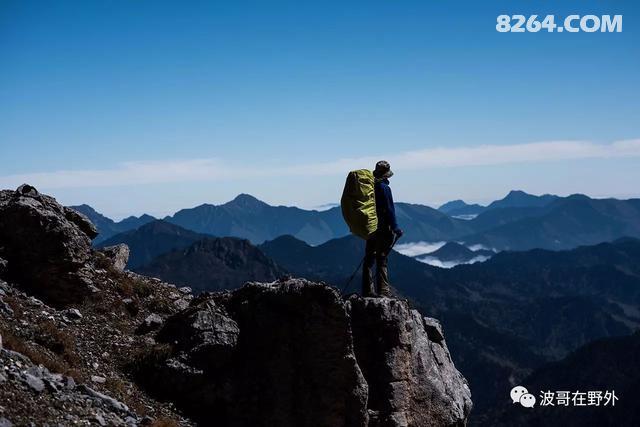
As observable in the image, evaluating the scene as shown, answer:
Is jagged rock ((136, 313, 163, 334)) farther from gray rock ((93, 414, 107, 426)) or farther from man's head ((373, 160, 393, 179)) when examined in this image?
man's head ((373, 160, 393, 179))

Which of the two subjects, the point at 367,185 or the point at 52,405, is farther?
the point at 367,185

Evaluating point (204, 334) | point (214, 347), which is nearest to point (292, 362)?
point (214, 347)

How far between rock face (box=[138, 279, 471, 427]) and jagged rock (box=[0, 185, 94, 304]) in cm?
435

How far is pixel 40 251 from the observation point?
23.7 m

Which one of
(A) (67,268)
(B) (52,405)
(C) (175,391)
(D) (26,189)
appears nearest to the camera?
(B) (52,405)

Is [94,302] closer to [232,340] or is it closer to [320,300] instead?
[232,340]

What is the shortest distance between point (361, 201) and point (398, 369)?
6679mm

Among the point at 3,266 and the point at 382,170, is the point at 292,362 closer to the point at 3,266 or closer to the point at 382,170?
the point at 382,170

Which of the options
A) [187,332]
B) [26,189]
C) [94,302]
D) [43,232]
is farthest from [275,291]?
[26,189]

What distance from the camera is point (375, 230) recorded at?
2505 cm

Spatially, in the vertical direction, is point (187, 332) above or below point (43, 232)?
below

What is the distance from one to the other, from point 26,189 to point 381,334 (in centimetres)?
1589

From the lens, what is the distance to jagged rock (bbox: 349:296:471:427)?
23.1 m

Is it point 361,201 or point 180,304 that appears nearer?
point 361,201
